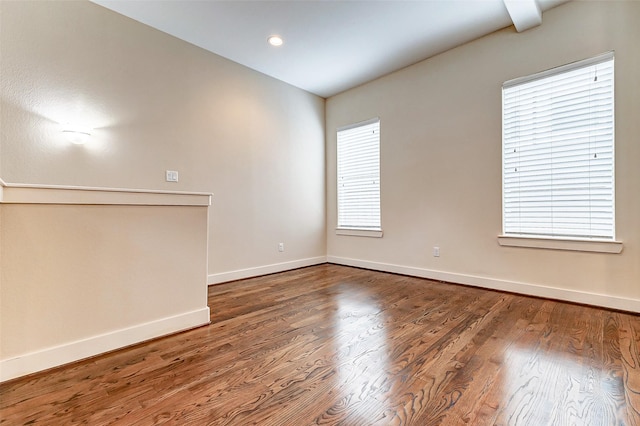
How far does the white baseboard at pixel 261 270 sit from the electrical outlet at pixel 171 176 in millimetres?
1175

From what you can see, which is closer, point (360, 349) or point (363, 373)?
point (363, 373)

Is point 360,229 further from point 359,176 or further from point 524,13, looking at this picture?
point 524,13

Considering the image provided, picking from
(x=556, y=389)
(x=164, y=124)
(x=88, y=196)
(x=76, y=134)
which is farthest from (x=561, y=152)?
(x=76, y=134)

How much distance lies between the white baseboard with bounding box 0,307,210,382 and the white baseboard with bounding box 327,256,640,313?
255 centimetres

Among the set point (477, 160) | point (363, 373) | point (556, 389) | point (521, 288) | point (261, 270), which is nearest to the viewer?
point (556, 389)

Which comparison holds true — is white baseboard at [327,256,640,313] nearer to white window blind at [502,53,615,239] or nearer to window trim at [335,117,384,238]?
window trim at [335,117,384,238]

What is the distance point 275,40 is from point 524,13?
243cm

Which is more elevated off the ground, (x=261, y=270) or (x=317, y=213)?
Answer: (x=317, y=213)

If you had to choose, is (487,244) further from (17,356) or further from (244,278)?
(17,356)

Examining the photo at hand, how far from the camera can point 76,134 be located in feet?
8.33

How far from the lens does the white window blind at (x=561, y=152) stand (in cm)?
250

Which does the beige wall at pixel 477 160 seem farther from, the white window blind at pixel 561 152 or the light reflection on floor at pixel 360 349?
the light reflection on floor at pixel 360 349

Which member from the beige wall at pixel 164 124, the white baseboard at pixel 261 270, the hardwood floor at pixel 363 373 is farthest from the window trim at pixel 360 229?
the hardwood floor at pixel 363 373

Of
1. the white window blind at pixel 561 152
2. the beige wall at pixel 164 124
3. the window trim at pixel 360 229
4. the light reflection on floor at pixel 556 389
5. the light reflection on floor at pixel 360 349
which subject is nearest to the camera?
the light reflection on floor at pixel 556 389
